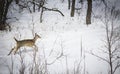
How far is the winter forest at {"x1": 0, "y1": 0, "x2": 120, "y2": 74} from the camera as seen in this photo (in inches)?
246

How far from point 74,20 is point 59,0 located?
26.3 feet

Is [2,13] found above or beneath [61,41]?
above

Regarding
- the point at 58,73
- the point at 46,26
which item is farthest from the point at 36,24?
the point at 58,73

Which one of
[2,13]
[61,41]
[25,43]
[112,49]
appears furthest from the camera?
[2,13]

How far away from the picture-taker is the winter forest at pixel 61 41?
6256 millimetres

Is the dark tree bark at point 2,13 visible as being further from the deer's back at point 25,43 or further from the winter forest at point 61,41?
the deer's back at point 25,43

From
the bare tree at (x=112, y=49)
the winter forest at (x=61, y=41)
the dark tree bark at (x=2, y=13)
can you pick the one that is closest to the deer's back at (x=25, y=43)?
the winter forest at (x=61, y=41)

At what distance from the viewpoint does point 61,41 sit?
427 inches

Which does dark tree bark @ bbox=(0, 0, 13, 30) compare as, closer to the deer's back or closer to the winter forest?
the winter forest

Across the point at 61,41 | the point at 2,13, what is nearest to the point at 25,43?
the point at 61,41

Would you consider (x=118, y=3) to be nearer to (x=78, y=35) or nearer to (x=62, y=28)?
(x=62, y=28)

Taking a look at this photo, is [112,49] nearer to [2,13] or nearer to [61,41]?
[61,41]

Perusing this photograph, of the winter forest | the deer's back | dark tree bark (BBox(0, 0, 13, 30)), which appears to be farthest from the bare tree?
dark tree bark (BBox(0, 0, 13, 30))

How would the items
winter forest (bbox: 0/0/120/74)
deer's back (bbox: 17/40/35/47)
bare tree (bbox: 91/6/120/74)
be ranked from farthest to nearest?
deer's back (bbox: 17/40/35/47) < winter forest (bbox: 0/0/120/74) < bare tree (bbox: 91/6/120/74)
